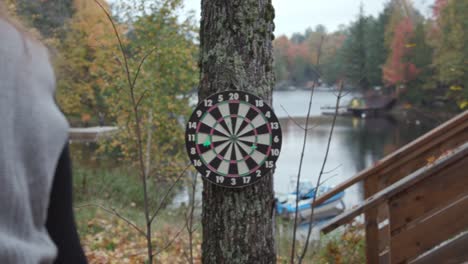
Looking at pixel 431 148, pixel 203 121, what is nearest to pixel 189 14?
pixel 431 148

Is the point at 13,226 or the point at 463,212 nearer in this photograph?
the point at 13,226

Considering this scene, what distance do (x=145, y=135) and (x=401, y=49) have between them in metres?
27.1

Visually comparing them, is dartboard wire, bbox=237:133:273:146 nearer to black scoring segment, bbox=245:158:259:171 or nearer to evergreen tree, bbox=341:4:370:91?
black scoring segment, bbox=245:158:259:171

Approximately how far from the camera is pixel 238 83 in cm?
259

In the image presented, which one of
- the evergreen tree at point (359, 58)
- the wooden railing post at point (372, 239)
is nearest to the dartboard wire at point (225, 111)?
the evergreen tree at point (359, 58)


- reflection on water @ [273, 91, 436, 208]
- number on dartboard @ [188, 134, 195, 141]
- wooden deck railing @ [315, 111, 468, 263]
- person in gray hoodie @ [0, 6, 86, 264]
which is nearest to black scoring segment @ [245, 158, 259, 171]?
number on dartboard @ [188, 134, 195, 141]

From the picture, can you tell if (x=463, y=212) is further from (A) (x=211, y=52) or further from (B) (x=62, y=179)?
(B) (x=62, y=179)

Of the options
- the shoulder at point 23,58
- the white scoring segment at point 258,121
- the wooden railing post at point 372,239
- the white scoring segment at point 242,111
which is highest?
the shoulder at point 23,58

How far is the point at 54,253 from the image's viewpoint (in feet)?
2.09

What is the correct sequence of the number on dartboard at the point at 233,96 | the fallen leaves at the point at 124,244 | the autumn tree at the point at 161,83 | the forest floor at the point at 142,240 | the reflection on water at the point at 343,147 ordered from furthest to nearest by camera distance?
the reflection on water at the point at 343,147
the autumn tree at the point at 161,83
the fallen leaves at the point at 124,244
the forest floor at the point at 142,240
the number on dartboard at the point at 233,96

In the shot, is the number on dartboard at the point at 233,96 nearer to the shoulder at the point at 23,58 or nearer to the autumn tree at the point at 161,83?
the shoulder at the point at 23,58

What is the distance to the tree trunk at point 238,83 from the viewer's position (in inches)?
101

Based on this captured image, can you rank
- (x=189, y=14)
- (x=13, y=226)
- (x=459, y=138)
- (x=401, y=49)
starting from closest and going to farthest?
(x=13, y=226), (x=459, y=138), (x=189, y=14), (x=401, y=49)

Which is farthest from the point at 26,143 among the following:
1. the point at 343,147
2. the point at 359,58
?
the point at 343,147
